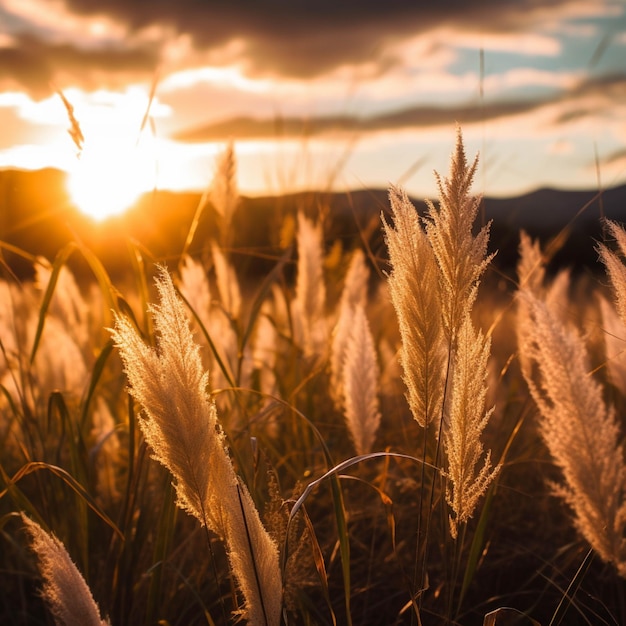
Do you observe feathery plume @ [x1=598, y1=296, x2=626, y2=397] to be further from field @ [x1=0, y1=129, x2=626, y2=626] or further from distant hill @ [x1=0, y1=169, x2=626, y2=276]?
distant hill @ [x1=0, y1=169, x2=626, y2=276]

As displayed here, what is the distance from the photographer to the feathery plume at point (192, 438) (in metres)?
1.33

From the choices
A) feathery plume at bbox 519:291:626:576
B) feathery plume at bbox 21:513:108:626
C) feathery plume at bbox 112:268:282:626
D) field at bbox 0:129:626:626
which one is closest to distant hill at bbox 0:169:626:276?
field at bbox 0:129:626:626

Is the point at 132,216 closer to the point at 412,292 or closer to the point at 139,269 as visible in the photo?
the point at 139,269

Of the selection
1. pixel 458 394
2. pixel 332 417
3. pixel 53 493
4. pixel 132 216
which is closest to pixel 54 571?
pixel 458 394

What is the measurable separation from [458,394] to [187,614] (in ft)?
4.79

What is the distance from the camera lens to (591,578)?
2691mm

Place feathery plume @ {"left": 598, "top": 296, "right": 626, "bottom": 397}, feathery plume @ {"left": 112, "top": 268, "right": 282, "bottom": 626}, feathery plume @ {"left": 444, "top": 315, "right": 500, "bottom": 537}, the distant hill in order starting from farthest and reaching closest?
feathery plume @ {"left": 598, "top": 296, "right": 626, "bottom": 397}
the distant hill
feathery plume @ {"left": 444, "top": 315, "right": 500, "bottom": 537}
feathery plume @ {"left": 112, "top": 268, "right": 282, "bottom": 626}

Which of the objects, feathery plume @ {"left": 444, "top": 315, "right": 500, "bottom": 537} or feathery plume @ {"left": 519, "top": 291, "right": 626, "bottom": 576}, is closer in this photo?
feathery plume @ {"left": 444, "top": 315, "right": 500, "bottom": 537}

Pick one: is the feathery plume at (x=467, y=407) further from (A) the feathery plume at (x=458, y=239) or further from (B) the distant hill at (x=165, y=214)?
(B) the distant hill at (x=165, y=214)

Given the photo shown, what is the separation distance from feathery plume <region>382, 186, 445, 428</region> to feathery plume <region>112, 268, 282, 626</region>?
394mm

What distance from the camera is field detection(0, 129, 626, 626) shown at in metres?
1.40

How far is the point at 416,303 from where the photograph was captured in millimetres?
1448

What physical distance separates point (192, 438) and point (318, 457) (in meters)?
1.73

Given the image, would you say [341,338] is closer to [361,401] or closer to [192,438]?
[361,401]
